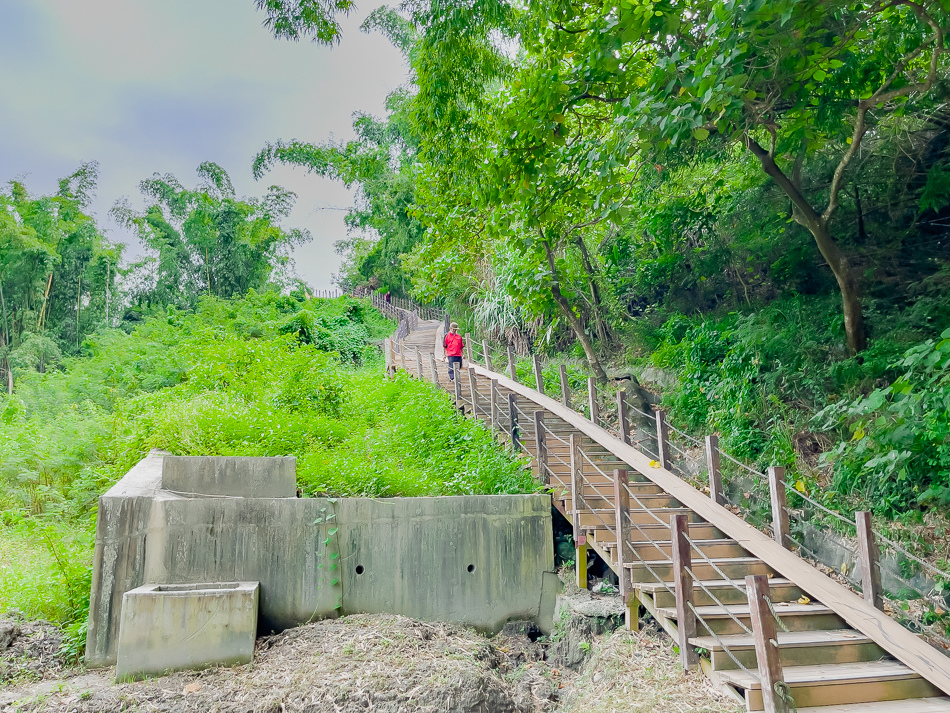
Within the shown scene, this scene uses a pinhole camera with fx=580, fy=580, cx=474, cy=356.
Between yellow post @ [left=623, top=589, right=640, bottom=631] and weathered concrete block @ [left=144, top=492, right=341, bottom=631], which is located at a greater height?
weathered concrete block @ [left=144, top=492, right=341, bottom=631]

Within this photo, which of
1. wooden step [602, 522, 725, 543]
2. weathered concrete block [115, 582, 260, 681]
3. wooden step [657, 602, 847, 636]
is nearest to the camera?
wooden step [657, 602, 847, 636]

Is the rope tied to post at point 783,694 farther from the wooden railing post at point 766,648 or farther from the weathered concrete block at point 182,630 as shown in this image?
the weathered concrete block at point 182,630

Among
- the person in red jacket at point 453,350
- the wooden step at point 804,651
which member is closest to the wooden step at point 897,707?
the wooden step at point 804,651

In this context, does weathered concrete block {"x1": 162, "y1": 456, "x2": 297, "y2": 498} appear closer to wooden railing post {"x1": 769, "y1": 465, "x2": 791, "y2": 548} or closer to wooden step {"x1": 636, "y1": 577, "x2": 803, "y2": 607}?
wooden step {"x1": 636, "y1": 577, "x2": 803, "y2": 607}

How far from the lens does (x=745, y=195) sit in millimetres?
9125

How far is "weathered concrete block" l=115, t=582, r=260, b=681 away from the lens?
5.55 meters

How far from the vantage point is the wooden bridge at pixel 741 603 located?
157 inches

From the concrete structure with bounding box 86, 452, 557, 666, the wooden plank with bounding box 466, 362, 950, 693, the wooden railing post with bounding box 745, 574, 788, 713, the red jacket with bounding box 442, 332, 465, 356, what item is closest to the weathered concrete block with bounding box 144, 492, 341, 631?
the concrete structure with bounding box 86, 452, 557, 666

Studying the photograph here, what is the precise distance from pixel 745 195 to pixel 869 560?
20.3ft

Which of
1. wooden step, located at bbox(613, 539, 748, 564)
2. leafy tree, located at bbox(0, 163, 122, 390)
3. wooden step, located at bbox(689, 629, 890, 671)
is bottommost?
wooden step, located at bbox(689, 629, 890, 671)

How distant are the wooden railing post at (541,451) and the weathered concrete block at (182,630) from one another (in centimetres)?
389

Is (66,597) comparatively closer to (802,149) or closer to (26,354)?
(802,149)

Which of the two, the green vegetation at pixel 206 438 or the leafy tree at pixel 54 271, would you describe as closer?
the green vegetation at pixel 206 438

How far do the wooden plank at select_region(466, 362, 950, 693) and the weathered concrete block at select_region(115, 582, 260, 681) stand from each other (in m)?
4.78
